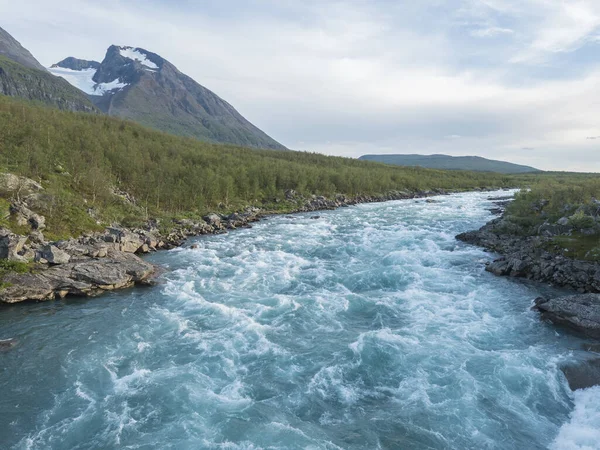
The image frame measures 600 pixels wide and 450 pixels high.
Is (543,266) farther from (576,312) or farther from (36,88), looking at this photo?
(36,88)

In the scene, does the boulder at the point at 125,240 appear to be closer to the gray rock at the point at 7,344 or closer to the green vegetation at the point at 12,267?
the green vegetation at the point at 12,267

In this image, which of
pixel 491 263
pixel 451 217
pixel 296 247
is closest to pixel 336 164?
pixel 451 217

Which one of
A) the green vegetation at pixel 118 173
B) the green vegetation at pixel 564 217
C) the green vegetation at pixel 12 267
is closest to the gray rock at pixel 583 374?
the green vegetation at pixel 564 217

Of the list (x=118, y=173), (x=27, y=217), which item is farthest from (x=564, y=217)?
(x=118, y=173)

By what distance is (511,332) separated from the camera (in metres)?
17.0

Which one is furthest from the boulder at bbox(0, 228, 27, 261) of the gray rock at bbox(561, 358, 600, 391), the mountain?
the mountain

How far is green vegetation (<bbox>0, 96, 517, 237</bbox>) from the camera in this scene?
3600cm

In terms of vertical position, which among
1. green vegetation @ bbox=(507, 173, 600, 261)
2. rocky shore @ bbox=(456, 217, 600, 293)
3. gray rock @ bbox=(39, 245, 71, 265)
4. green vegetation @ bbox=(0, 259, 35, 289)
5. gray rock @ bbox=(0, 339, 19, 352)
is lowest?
gray rock @ bbox=(0, 339, 19, 352)

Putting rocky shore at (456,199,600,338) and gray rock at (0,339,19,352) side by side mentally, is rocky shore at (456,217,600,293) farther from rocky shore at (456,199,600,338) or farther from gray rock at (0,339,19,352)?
gray rock at (0,339,19,352)

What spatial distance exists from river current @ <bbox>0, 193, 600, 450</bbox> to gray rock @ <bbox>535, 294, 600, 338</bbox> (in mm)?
692

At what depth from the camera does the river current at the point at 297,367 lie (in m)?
11.0

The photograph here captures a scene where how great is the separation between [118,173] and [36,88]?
17767 cm

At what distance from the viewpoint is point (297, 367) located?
14414mm

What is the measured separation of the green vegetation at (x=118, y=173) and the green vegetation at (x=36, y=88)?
5543 inches
